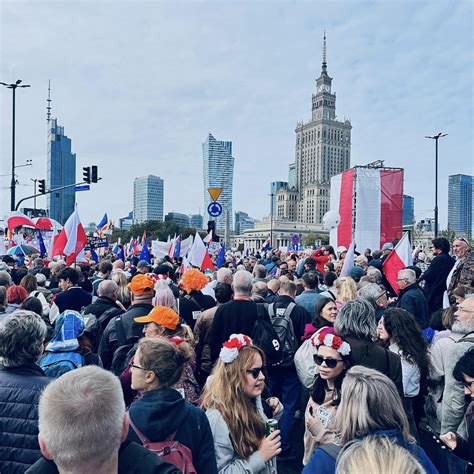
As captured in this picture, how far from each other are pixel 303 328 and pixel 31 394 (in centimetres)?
369

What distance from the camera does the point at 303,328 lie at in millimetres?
5879

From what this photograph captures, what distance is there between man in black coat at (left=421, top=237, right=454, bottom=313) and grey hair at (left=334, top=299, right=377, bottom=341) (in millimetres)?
4587

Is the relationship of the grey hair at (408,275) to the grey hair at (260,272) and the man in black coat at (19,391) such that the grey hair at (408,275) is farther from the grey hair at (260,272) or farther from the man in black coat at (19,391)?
the man in black coat at (19,391)

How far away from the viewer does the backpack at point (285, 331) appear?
548 cm

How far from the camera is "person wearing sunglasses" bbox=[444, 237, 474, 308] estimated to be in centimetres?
649

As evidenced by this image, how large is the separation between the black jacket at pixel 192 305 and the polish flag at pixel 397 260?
403cm

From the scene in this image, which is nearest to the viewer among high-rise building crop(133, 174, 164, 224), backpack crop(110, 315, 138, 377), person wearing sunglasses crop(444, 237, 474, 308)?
backpack crop(110, 315, 138, 377)

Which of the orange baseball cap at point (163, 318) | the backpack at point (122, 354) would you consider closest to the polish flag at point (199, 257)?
the backpack at point (122, 354)

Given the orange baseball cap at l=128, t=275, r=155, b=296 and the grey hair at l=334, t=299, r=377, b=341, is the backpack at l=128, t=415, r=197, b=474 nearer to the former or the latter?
the grey hair at l=334, t=299, r=377, b=341

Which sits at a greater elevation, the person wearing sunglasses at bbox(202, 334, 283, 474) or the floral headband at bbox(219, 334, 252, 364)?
the floral headband at bbox(219, 334, 252, 364)

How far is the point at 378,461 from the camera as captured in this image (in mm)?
1691

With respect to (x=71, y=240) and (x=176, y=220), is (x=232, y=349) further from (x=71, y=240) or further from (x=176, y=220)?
(x=176, y=220)

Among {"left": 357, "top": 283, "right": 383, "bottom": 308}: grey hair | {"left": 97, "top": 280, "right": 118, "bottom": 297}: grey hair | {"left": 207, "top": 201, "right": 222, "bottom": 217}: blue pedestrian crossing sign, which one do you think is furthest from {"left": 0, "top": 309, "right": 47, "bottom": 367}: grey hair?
{"left": 207, "top": 201, "right": 222, "bottom": 217}: blue pedestrian crossing sign

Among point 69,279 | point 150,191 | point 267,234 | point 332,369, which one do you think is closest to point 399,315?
point 332,369
